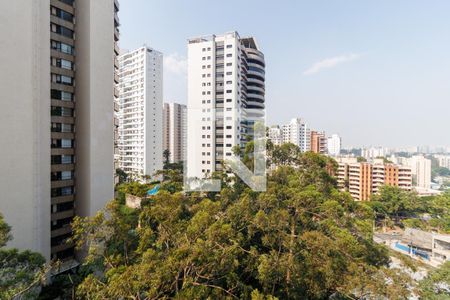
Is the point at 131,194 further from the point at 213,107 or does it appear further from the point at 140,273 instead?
the point at 140,273

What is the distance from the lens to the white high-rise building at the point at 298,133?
46.8 meters

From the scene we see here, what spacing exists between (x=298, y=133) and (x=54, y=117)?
143 feet

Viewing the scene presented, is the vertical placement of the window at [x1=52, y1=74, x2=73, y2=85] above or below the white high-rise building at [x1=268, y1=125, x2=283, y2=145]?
above

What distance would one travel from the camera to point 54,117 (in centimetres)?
827

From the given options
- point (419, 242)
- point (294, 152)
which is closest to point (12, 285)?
point (294, 152)

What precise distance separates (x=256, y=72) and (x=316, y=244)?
2130 centimetres

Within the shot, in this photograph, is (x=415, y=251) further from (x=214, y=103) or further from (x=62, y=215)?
(x=62, y=215)

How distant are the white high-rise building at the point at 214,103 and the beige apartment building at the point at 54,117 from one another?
38.8 feet

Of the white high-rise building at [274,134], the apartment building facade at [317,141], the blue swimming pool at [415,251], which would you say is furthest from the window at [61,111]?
the apartment building facade at [317,141]

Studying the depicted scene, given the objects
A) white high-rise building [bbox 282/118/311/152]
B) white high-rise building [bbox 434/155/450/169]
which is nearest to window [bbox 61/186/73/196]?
white high-rise building [bbox 282/118/311/152]

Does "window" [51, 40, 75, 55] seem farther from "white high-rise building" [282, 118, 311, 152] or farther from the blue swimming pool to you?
"white high-rise building" [282, 118, 311, 152]

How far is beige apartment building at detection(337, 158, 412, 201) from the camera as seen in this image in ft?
90.1

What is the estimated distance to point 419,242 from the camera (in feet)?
52.6

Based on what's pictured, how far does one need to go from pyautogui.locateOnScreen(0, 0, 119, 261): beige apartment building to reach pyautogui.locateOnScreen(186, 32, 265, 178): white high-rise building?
11.8 metres
